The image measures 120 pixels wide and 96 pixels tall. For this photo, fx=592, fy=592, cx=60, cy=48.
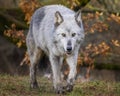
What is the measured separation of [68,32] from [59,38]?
0.70 feet

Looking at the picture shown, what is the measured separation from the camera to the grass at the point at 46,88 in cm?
1080

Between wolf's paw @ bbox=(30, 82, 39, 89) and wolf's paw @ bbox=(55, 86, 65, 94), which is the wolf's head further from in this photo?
wolf's paw @ bbox=(30, 82, 39, 89)

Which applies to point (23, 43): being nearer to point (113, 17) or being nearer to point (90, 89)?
point (113, 17)

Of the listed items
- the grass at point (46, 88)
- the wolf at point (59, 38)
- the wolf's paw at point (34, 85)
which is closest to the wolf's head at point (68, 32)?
the wolf at point (59, 38)

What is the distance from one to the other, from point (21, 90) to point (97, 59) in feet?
25.6

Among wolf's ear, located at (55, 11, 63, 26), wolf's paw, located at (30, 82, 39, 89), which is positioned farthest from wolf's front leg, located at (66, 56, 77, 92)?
wolf's paw, located at (30, 82, 39, 89)

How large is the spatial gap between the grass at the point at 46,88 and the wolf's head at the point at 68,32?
0.86 metres

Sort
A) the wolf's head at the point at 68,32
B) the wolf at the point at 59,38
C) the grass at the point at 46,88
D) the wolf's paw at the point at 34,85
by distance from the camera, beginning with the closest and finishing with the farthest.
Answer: the wolf's head at the point at 68,32 → the wolf at the point at 59,38 → the grass at the point at 46,88 → the wolf's paw at the point at 34,85

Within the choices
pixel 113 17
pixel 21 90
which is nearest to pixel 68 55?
pixel 21 90

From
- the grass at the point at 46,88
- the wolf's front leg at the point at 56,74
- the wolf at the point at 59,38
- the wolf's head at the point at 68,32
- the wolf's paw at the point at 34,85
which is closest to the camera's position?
the wolf's head at the point at 68,32

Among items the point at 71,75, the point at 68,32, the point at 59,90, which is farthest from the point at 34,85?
the point at 68,32

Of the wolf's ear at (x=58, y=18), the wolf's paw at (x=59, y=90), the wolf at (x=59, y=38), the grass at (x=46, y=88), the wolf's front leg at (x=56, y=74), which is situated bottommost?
the grass at (x=46, y=88)

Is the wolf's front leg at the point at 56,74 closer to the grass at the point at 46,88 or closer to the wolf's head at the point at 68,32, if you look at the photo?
the grass at the point at 46,88

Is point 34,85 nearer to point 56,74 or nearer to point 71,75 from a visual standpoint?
point 56,74
